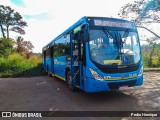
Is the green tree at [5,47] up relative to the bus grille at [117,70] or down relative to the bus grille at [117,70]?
up

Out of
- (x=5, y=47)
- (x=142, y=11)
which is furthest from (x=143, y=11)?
(x=5, y=47)

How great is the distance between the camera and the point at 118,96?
7.77 metres

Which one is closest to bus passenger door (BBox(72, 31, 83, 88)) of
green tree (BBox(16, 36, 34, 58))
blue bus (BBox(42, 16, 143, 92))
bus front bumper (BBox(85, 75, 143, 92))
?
blue bus (BBox(42, 16, 143, 92))

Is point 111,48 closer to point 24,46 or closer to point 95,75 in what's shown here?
point 95,75

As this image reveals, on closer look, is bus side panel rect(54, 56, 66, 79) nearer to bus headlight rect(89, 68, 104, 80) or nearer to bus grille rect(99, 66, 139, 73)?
bus headlight rect(89, 68, 104, 80)

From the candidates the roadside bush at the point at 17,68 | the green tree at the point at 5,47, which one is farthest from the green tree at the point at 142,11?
the green tree at the point at 5,47

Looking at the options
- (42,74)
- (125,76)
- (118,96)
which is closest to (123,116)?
(125,76)

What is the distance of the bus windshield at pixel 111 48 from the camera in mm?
6852

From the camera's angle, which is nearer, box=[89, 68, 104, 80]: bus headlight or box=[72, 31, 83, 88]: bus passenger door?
box=[89, 68, 104, 80]: bus headlight

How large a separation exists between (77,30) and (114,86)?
2.86 metres

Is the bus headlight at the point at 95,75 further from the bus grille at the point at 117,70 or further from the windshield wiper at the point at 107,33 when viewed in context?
the windshield wiper at the point at 107,33

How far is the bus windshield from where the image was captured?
6.85 meters

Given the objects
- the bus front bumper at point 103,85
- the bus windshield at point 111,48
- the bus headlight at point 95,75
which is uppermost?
the bus windshield at point 111,48

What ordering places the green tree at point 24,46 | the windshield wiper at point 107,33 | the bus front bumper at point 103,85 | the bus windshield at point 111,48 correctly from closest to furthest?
the bus front bumper at point 103,85, the bus windshield at point 111,48, the windshield wiper at point 107,33, the green tree at point 24,46
